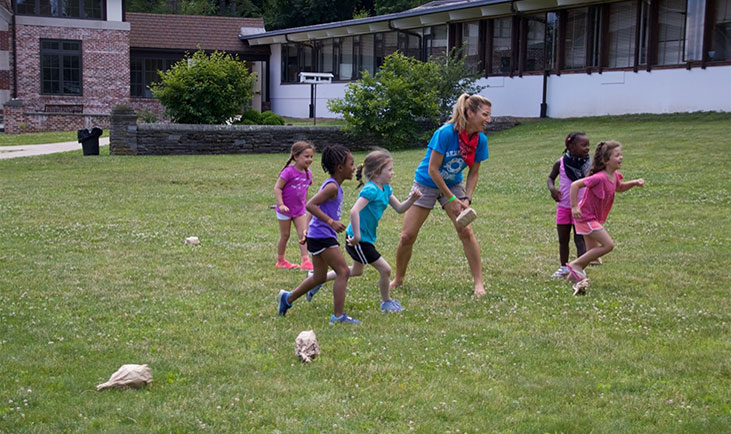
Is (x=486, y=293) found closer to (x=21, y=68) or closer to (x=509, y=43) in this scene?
(x=509, y=43)

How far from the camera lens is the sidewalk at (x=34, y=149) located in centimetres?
2273

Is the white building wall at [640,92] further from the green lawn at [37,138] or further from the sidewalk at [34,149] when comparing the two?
the green lawn at [37,138]

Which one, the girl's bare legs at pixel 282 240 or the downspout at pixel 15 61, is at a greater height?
the downspout at pixel 15 61

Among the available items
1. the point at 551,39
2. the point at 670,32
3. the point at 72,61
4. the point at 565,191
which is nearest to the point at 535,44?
the point at 551,39

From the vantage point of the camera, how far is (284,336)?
5.68 metres

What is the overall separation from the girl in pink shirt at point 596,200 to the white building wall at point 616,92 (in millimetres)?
16737

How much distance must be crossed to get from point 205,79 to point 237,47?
1937 cm

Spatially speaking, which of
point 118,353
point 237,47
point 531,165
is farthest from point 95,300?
point 237,47

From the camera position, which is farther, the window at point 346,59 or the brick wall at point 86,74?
the window at point 346,59

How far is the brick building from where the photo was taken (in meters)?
35.6

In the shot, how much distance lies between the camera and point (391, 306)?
6.49 metres

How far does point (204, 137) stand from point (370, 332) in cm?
1850

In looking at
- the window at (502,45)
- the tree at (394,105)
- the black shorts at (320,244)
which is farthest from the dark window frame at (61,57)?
the black shorts at (320,244)

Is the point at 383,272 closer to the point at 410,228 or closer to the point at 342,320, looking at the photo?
the point at 342,320
